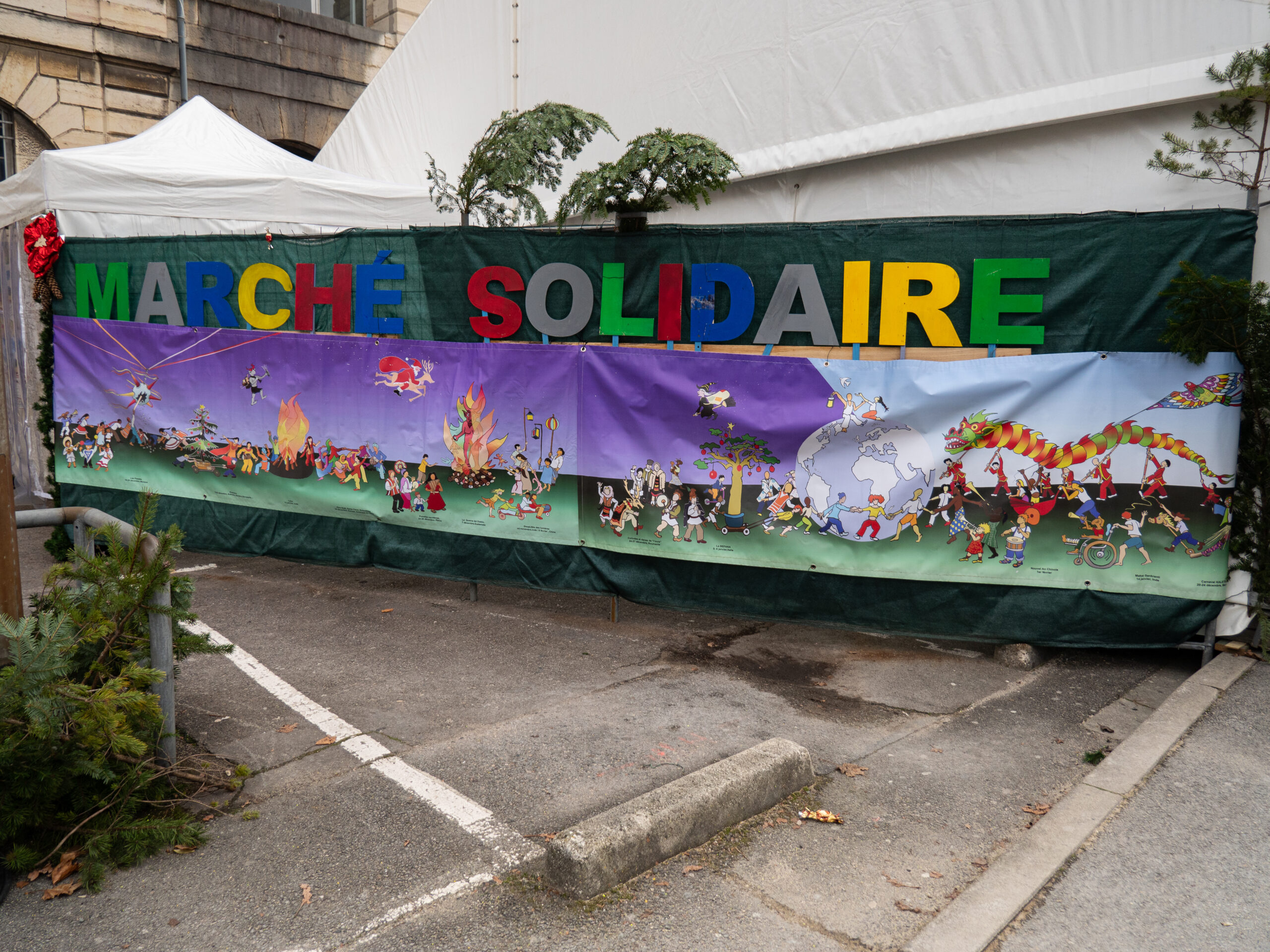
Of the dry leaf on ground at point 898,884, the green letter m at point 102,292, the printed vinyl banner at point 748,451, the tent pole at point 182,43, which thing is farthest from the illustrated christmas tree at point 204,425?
the tent pole at point 182,43

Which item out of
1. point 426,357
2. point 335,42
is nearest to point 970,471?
point 426,357

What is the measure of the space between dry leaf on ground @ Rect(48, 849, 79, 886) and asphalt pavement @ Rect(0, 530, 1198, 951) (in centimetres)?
11

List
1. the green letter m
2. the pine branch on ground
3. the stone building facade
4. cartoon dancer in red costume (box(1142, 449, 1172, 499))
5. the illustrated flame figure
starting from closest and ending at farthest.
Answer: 1. the pine branch on ground
2. cartoon dancer in red costume (box(1142, 449, 1172, 499))
3. the illustrated flame figure
4. the green letter m
5. the stone building facade

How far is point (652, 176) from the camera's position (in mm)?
6703

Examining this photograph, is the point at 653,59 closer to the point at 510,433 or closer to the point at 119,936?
the point at 510,433

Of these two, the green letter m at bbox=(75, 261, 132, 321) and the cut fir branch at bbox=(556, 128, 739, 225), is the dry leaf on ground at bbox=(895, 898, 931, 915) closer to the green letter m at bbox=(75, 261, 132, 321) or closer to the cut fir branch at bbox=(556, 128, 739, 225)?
the cut fir branch at bbox=(556, 128, 739, 225)

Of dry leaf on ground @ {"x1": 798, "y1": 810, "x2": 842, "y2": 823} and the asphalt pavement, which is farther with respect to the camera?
dry leaf on ground @ {"x1": 798, "y1": 810, "x2": 842, "y2": 823}

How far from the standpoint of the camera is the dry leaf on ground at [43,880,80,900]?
337 cm

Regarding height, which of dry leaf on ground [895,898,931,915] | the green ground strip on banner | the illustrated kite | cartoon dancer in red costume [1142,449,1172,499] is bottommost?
dry leaf on ground [895,898,931,915]

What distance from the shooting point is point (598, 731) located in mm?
4855

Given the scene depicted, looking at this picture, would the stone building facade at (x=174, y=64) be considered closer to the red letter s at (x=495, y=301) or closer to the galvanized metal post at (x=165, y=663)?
the red letter s at (x=495, y=301)

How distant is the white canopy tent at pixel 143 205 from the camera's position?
28.1ft

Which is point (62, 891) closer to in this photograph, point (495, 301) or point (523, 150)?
point (495, 301)

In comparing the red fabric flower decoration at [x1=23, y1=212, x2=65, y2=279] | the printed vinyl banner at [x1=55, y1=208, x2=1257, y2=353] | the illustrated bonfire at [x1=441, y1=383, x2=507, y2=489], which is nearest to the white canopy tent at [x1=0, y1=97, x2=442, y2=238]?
the red fabric flower decoration at [x1=23, y1=212, x2=65, y2=279]
